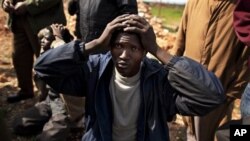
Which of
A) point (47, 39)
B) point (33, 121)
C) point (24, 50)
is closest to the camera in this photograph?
point (47, 39)

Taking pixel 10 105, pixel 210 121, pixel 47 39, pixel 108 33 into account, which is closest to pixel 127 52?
pixel 108 33

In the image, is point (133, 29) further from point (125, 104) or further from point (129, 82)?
point (125, 104)

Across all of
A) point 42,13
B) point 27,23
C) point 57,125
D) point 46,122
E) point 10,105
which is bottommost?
point 10,105

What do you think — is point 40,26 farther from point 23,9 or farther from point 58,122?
point 58,122

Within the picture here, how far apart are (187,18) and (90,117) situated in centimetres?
149

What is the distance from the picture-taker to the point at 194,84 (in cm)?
232

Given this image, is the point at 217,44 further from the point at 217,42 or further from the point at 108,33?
the point at 108,33

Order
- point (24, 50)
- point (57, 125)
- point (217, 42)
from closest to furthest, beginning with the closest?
1. point (217, 42)
2. point (57, 125)
3. point (24, 50)

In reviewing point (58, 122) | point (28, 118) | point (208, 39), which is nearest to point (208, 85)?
point (208, 39)

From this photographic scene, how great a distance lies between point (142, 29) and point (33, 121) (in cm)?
242

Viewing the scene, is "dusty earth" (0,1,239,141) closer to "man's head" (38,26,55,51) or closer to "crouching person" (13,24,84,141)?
"crouching person" (13,24,84,141)

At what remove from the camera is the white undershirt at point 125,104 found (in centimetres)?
251

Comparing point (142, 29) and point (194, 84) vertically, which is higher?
point (142, 29)

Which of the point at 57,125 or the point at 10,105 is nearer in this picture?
the point at 57,125
